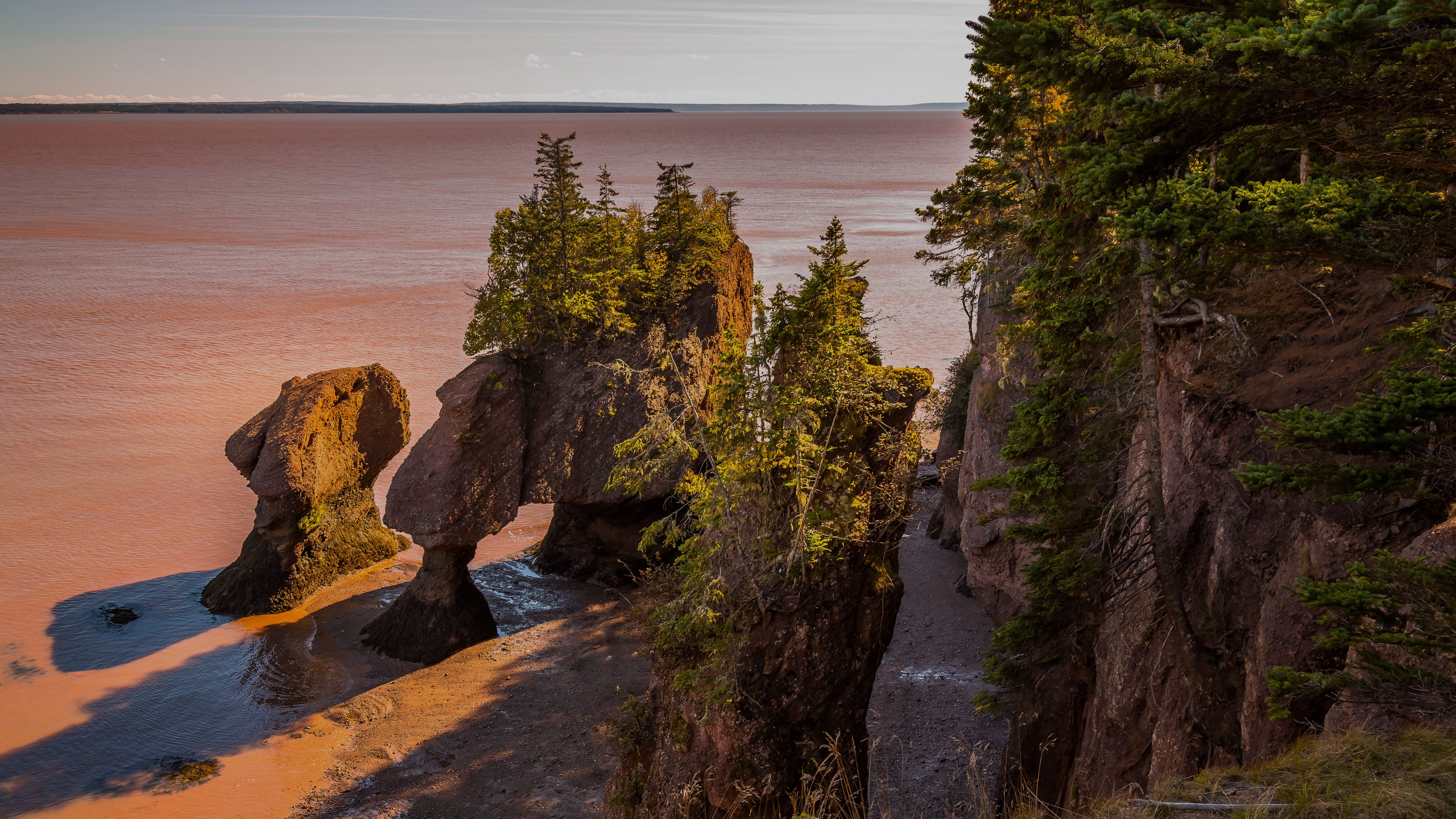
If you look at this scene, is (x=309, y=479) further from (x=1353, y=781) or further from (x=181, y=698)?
(x=1353, y=781)

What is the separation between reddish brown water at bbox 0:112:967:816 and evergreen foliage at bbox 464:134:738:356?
8678 millimetres

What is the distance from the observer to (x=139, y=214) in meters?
95.8

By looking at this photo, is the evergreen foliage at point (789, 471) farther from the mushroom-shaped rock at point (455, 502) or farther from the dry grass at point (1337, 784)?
the mushroom-shaped rock at point (455, 502)

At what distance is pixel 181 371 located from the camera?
44.2 metres

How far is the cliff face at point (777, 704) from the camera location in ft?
38.1

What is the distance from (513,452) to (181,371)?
1240 inches

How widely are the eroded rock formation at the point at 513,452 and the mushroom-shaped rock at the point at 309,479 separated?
350 cm

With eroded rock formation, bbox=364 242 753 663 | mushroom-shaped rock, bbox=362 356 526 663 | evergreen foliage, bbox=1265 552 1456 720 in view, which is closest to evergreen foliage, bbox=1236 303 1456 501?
evergreen foliage, bbox=1265 552 1456 720

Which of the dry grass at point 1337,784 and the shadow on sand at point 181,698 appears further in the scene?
the shadow on sand at point 181,698

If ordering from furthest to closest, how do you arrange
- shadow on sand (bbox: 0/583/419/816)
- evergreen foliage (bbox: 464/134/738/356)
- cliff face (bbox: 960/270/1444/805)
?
evergreen foliage (bbox: 464/134/738/356) → shadow on sand (bbox: 0/583/419/816) → cliff face (bbox: 960/270/1444/805)

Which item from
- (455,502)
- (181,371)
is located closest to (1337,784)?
(455,502)

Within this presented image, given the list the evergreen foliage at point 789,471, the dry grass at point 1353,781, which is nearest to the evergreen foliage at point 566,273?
the evergreen foliage at point 789,471

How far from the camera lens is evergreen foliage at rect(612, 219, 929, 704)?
12016mm

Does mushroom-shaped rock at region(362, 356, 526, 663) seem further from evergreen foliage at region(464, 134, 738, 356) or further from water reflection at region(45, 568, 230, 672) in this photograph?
water reflection at region(45, 568, 230, 672)
